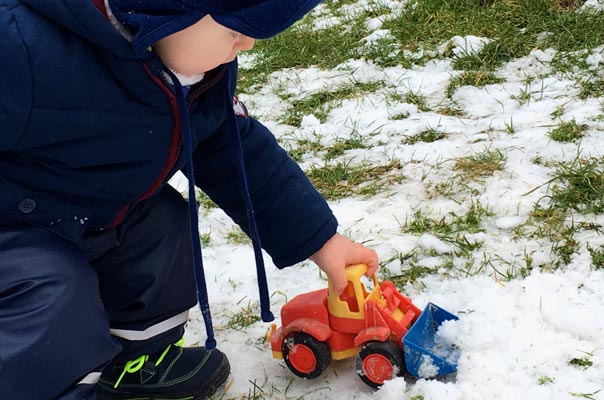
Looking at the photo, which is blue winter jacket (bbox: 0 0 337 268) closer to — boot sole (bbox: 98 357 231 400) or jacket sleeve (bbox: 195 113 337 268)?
jacket sleeve (bbox: 195 113 337 268)

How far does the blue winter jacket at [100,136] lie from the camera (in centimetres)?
141

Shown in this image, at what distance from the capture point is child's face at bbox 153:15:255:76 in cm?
143

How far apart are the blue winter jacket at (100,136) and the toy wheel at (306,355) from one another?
8.3 inches

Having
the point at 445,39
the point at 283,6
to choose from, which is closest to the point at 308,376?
the point at 283,6

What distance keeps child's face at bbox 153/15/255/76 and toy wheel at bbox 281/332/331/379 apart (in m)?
0.70

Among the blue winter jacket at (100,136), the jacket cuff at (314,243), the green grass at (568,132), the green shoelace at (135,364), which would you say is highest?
the blue winter jacket at (100,136)

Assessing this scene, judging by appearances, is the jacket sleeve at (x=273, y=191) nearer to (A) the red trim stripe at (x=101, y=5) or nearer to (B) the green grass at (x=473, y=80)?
(A) the red trim stripe at (x=101, y=5)

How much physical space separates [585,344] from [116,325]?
1133mm

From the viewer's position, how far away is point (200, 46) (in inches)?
57.4

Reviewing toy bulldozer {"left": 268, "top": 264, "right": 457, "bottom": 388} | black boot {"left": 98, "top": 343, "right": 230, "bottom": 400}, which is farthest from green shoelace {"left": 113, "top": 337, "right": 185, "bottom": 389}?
toy bulldozer {"left": 268, "top": 264, "right": 457, "bottom": 388}

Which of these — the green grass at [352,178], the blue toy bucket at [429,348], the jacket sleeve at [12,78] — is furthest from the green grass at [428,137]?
the jacket sleeve at [12,78]

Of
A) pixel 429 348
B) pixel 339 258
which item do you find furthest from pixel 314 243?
pixel 429 348

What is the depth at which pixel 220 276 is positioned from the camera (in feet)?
7.75

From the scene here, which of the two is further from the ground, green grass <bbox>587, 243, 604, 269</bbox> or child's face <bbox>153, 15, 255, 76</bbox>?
child's face <bbox>153, 15, 255, 76</bbox>
